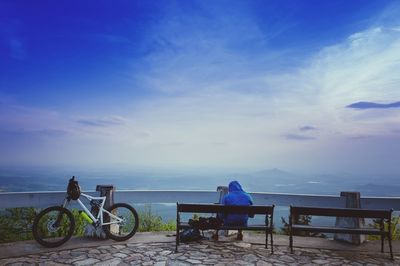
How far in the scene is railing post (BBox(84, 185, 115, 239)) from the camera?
7375mm

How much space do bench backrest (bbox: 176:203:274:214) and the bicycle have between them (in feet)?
4.27

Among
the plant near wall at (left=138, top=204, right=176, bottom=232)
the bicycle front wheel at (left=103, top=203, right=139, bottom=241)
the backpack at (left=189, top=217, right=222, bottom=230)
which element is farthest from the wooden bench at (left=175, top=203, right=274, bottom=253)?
the plant near wall at (left=138, top=204, right=176, bottom=232)

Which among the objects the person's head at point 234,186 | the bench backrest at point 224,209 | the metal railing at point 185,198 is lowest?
the bench backrest at point 224,209

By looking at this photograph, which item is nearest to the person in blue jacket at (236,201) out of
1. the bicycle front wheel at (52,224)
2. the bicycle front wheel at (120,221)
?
the bicycle front wheel at (120,221)

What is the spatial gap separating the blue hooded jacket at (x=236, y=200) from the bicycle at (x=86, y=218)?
205 centimetres

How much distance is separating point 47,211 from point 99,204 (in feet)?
3.52

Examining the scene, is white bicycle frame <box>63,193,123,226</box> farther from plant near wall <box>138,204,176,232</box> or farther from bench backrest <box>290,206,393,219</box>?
bench backrest <box>290,206,393,219</box>

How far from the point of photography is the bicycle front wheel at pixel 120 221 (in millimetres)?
7277

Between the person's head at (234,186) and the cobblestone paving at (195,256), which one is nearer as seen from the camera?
the cobblestone paving at (195,256)

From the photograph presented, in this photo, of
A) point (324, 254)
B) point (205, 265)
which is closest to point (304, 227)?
point (324, 254)

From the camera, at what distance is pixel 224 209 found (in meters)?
6.82

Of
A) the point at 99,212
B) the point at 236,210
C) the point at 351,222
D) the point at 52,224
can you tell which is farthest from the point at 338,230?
Answer: the point at 52,224

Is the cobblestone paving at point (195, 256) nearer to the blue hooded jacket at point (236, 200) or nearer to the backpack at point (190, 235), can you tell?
the backpack at point (190, 235)

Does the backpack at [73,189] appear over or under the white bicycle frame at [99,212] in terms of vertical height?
over
